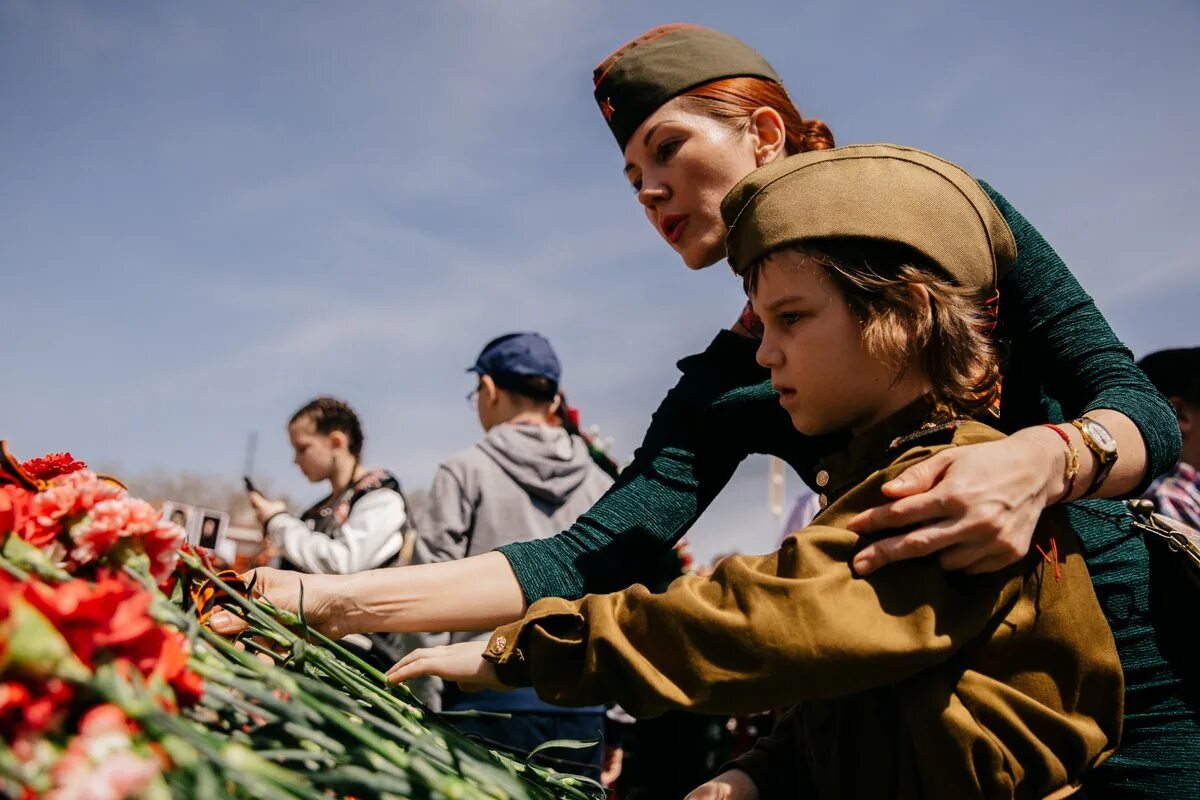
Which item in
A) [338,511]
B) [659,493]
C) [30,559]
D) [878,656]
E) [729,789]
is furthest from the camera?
[338,511]

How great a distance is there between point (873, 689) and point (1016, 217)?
2.83 feet

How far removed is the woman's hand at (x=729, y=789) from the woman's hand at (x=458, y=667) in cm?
38

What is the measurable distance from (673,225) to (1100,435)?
962 millimetres

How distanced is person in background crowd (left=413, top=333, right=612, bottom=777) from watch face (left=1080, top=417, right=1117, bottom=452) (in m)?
2.39

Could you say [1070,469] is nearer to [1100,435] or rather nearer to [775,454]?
[1100,435]

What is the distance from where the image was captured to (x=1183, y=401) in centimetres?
380

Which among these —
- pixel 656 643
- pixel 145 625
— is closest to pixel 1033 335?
pixel 656 643

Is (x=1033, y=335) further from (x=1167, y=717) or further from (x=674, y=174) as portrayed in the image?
(x=674, y=174)

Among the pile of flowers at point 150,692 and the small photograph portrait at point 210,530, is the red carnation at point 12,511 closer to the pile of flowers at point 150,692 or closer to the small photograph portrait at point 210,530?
the pile of flowers at point 150,692

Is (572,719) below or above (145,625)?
below

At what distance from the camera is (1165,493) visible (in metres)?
3.61

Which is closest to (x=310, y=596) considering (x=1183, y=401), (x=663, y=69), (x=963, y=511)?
(x=963, y=511)

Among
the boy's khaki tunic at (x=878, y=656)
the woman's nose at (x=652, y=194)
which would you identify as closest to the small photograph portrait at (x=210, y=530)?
the woman's nose at (x=652, y=194)

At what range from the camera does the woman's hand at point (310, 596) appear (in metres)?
1.54
